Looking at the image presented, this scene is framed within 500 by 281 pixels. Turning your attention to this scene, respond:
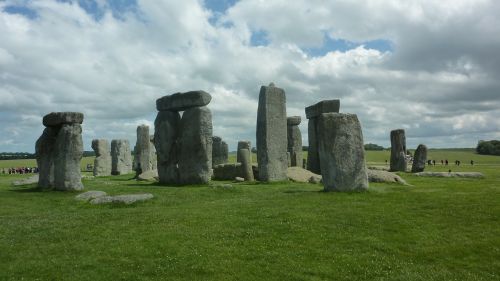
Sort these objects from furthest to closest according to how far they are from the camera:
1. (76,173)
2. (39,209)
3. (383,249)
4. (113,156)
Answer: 1. (113,156)
2. (76,173)
3. (39,209)
4. (383,249)

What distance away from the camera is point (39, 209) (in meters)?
17.3

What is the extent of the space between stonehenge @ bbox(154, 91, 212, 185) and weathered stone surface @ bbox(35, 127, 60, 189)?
6644mm

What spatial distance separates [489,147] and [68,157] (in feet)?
358

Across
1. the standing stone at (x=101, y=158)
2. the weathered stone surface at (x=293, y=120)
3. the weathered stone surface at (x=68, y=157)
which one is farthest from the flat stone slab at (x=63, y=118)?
the standing stone at (x=101, y=158)

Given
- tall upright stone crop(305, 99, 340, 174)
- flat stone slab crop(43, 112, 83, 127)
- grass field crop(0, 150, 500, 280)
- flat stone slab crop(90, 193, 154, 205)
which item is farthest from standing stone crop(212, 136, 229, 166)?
grass field crop(0, 150, 500, 280)

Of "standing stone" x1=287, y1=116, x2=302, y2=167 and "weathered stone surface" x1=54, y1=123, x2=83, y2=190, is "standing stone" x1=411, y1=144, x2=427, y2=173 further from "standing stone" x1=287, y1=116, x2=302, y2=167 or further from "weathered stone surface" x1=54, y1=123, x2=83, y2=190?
"weathered stone surface" x1=54, y1=123, x2=83, y2=190

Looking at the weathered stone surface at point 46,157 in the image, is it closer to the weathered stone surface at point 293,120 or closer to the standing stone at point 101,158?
the weathered stone surface at point 293,120

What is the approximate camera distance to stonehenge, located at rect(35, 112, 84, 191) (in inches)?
850

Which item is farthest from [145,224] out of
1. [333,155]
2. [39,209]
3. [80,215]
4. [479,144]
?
[479,144]

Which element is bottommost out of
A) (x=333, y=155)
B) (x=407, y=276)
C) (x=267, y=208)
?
(x=407, y=276)

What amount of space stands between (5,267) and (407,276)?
28.8ft

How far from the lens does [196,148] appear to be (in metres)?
25.6

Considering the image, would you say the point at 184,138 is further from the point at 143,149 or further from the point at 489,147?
the point at 489,147

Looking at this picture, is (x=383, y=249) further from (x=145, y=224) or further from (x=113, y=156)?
(x=113, y=156)
